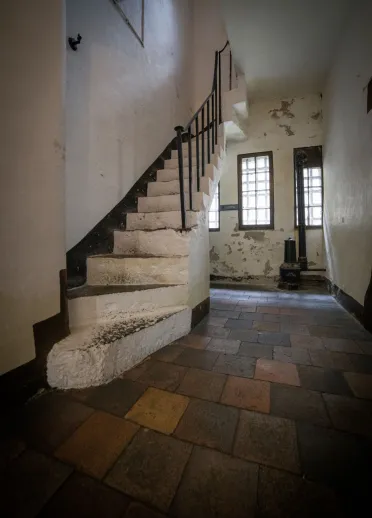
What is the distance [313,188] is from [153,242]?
3.94 meters

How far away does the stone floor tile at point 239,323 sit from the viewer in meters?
2.06

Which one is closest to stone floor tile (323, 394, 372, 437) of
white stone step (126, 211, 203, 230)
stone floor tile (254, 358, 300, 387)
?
stone floor tile (254, 358, 300, 387)

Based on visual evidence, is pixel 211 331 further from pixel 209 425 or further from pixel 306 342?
pixel 209 425

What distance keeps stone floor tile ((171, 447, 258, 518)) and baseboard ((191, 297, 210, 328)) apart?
125 cm

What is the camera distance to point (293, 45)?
3453 millimetres

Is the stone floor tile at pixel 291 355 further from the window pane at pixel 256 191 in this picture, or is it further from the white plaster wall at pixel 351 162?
the window pane at pixel 256 191

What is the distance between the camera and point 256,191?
4809mm

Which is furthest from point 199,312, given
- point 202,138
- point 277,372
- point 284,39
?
point 284,39

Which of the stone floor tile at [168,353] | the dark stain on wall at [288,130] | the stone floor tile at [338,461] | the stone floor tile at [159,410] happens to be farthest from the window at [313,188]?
the stone floor tile at [159,410]

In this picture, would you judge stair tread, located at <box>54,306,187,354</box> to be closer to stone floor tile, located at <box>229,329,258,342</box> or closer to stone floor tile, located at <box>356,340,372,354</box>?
stone floor tile, located at <box>229,329,258,342</box>

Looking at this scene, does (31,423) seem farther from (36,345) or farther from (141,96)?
(141,96)

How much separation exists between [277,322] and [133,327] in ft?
4.75

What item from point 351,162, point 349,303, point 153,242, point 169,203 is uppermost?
point 351,162

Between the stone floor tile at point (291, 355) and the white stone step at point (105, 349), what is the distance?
2.59 ft
